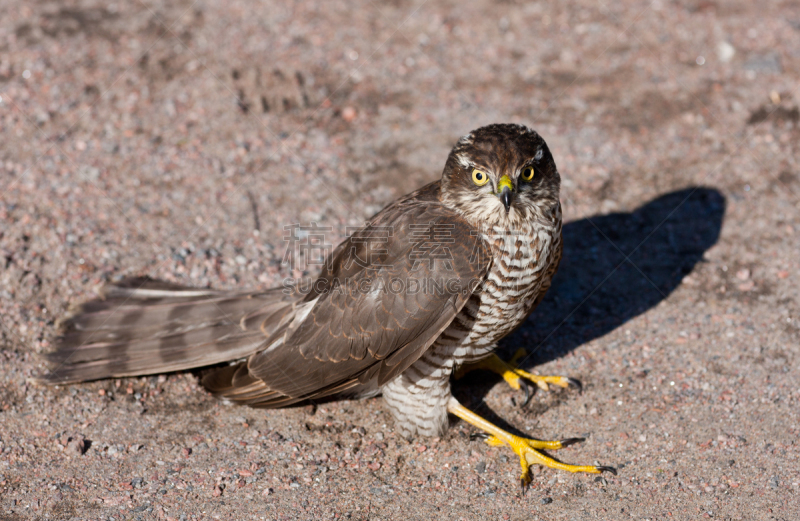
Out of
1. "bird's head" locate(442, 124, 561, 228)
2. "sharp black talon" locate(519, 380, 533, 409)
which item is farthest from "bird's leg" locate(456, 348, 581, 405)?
"bird's head" locate(442, 124, 561, 228)

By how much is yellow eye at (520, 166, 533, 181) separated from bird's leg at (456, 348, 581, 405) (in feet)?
4.59

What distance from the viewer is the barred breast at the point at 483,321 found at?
4129mm

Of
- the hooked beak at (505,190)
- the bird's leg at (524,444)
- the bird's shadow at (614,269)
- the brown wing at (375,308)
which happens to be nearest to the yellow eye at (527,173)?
the hooked beak at (505,190)

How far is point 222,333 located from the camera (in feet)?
15.7

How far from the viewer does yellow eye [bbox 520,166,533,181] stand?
4.14m

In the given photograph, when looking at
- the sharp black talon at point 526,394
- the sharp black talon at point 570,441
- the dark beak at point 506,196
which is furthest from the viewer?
the sharp black talon at point 526,394

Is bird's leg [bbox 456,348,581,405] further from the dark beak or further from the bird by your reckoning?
the dark beak

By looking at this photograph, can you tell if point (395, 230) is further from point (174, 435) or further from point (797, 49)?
point (797, 49)

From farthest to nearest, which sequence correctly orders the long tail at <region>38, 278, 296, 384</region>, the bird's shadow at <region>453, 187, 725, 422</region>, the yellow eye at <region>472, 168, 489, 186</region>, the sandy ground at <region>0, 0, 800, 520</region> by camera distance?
the bird's shadow at <region>453, 187, 725, 422</region> < the long tail at <region>38, 278, 296, 384</region> < the sandy ground at <region>0, 0, 800, 520</region> < the yellow eye at <region>472, 168, 489, 186</region>

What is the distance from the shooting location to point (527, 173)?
4.17m

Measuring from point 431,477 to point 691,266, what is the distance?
313 cm

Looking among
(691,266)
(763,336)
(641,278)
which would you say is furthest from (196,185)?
(763,336)

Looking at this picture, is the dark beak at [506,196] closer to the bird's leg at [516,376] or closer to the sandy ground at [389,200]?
the bird's leg at [516,376]

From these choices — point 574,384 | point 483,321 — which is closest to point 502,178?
point 483,321
